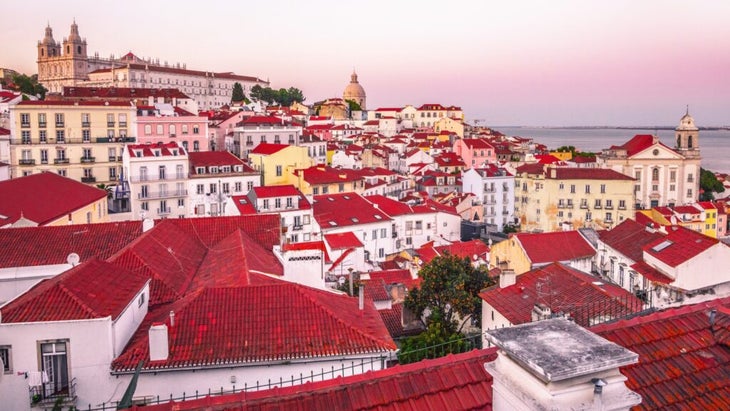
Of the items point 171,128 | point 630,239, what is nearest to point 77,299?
point 630,239

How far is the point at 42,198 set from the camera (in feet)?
76.1

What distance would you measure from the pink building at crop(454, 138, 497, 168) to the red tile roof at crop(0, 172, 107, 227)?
5285 centimetres

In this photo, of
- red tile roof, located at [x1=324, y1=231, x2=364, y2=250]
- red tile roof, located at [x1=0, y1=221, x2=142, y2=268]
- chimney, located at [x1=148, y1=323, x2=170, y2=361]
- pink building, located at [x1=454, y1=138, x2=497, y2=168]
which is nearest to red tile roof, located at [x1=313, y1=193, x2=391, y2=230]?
red tile roof, located at [x1=324, y1=231, x2=364, y2=250]

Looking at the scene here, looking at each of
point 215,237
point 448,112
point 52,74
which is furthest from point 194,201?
point 52,74

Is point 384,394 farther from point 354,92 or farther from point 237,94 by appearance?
point 354,92

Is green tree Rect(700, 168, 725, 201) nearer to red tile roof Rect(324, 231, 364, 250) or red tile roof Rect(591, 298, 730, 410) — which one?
red tile roof Rect(324, 231, 364, 250)

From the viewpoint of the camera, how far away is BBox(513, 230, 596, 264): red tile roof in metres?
24.4

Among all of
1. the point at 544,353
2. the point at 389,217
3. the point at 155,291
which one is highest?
the point at 544,353

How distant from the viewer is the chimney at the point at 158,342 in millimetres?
9203

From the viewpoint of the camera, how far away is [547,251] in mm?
24656

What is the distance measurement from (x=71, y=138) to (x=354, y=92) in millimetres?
95059

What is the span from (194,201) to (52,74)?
95.4 meters

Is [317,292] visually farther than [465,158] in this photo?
No

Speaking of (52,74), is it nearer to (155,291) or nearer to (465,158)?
(465,158)
